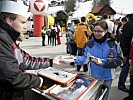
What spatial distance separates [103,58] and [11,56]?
5.09 feet

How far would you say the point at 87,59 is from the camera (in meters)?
2.78

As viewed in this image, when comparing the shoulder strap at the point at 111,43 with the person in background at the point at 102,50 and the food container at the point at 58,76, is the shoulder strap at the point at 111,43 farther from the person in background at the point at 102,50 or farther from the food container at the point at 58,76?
the food container at the point at 58,76

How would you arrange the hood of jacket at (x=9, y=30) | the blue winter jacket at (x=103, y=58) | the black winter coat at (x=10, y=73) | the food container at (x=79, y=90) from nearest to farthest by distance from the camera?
the black winter coat at (x=10, y=73)
the hood of jacket at (x=9, y=30)
the food container at (x=79, y=90)
the blue winter jacket at (x=103, y=58)

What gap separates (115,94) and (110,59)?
81.7 inches

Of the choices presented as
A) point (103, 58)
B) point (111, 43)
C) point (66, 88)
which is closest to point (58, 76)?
point (66, 88)

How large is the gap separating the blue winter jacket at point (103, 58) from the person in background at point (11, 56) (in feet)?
3.66

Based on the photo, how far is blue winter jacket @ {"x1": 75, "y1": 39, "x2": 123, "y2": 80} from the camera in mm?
2654

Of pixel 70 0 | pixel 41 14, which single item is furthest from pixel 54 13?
pixel 70 0

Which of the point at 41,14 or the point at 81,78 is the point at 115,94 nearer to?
the point at 81,78

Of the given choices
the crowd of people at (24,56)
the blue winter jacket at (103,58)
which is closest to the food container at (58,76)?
the crowd of people at (24,56)

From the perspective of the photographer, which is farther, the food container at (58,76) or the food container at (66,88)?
the food container at (58,76)

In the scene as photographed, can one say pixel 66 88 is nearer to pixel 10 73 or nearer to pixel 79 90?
pixel 79 90

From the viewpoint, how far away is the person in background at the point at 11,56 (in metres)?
1.42

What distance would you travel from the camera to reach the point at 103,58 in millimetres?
2748
